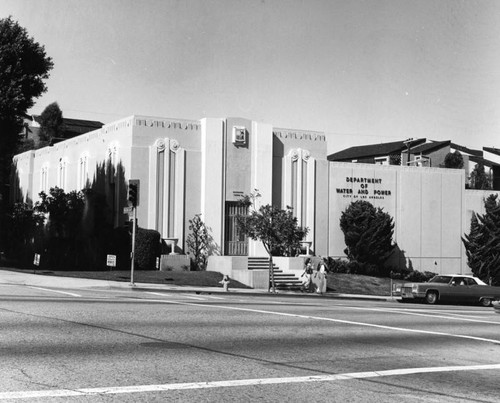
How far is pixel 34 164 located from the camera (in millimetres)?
57562

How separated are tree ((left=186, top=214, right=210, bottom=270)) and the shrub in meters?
2.89

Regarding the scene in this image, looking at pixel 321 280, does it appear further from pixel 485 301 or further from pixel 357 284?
pixel 485 301

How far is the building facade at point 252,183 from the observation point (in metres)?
38.0

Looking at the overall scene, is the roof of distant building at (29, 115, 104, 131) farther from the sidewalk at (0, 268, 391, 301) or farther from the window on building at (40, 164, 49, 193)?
the sidewalk at (0, 268, 391, 301)

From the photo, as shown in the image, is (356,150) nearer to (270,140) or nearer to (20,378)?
(270,140)

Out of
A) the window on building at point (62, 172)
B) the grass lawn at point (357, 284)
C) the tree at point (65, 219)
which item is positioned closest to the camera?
the grass lawn at point (357, 284)

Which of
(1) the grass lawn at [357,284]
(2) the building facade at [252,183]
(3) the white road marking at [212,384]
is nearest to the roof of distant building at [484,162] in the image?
(2) the building facade at [252,183]

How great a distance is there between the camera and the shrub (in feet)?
116

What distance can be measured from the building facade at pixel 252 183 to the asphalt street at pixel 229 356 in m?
21.2

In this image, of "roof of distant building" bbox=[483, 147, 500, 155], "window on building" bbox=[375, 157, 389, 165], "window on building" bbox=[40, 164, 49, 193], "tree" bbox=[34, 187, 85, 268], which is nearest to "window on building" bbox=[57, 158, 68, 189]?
"window on building" bbox=[40, 164, 49, 193]

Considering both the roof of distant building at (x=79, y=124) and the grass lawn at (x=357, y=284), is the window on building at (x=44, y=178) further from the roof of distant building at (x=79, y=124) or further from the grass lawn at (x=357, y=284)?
the roof of distant building at (x=79, y=124)

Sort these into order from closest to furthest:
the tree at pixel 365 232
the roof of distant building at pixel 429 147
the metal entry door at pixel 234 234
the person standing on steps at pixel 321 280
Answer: the person standing on steps at pixel 321 280 → the metal entry door at pixel 234 234 → the tree at pixel 365 232 → the roof of distant building at pixel 429 147

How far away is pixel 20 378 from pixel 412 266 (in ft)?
126

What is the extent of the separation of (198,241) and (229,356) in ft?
91.2
